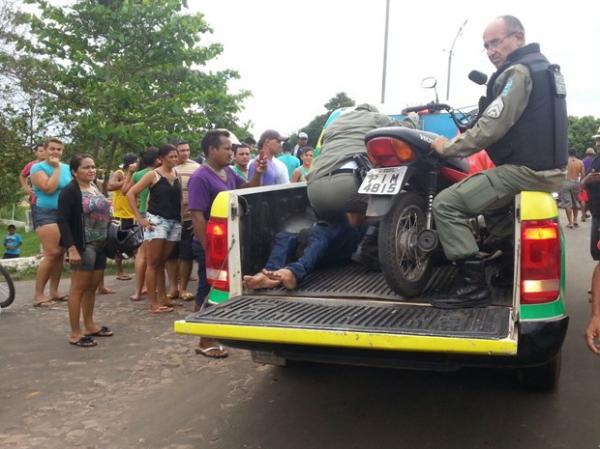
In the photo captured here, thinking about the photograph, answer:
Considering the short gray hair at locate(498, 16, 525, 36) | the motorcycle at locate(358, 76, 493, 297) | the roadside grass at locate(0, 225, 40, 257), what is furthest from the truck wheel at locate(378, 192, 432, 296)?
the roadside grass at locate(0, 225, 40, 257)

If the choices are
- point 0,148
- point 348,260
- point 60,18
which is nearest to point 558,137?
point 348,260

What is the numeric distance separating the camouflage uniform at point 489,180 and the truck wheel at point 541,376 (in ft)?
3.01

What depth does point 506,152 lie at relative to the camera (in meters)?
3.38

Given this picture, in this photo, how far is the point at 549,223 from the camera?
9.51 feet

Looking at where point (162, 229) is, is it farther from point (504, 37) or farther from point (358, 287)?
point (504, 37)

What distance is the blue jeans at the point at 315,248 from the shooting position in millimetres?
3877

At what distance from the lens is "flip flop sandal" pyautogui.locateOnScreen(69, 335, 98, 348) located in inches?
202

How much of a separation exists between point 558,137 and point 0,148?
14892 millimetres

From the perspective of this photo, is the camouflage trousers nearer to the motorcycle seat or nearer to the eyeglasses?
the motorcycle seat

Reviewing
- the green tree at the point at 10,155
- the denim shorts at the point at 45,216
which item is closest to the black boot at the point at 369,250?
the denim shorts at the point at 45,216

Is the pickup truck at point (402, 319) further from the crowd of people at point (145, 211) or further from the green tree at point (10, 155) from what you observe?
the green tree at point (10, 155)

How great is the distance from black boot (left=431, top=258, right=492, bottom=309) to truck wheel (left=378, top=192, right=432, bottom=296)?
23 centimetres

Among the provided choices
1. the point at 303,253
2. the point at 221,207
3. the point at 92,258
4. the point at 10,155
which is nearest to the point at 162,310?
the point at 92,258

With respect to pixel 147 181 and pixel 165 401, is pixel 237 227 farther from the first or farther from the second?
pixel 147 181
